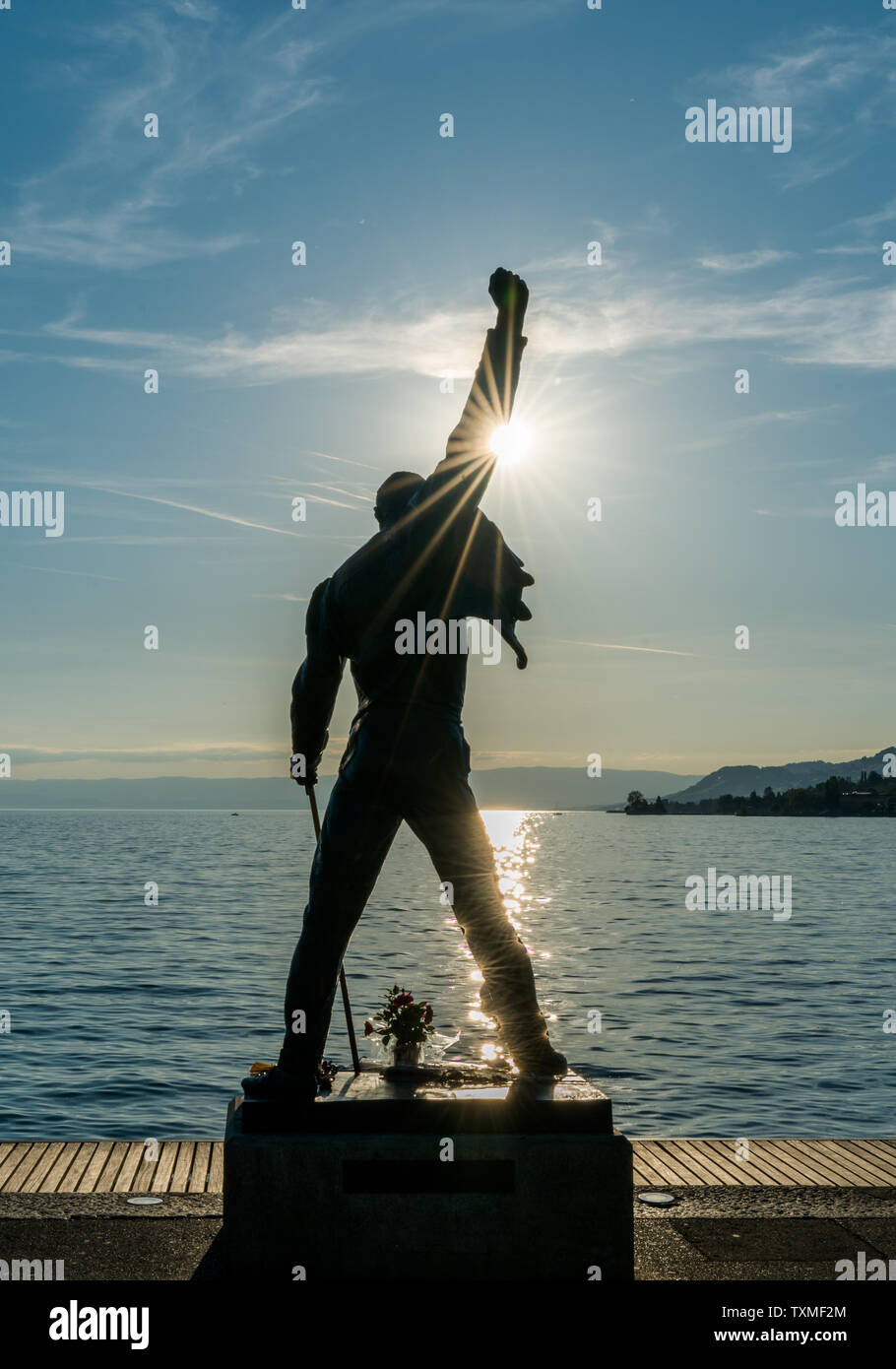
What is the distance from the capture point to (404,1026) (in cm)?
856

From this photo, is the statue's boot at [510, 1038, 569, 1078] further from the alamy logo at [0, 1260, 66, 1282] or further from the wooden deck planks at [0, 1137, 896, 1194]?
the alamy logo at [0, 1260, 66, 1282]

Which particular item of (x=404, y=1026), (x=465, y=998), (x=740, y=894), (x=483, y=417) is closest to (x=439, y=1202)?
(x=404, y=1026)

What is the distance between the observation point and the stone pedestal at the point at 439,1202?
719cm

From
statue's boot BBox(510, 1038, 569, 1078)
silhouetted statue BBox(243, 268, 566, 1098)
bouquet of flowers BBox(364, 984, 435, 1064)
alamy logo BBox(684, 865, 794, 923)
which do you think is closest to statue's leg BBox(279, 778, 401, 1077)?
silhouetted statue BBox(243, 268, 566, 1098)

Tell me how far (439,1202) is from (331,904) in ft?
5.45

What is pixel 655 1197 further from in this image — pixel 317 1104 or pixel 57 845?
pixel 57 845

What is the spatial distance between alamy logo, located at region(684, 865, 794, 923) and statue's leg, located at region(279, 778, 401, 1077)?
42.6m

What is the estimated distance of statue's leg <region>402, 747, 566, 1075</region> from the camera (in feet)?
25.3

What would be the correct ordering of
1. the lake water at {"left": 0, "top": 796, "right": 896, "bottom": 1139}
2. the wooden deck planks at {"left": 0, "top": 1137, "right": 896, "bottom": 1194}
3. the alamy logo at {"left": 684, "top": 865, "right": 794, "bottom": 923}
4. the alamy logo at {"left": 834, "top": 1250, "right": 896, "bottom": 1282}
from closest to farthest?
the alamy logo at {"left": 834, "top": 1250, "right": 896, "bottom": 1282} → the wooden deck planks at {"left": 0, "top": 1137, "right": 896, "bottom": 1194} → the lake water at {"left": 0, "top": 796, "right": 896, "bottom": 1139} → the alamy logo at {"left": 684, "top": 865, "right": 794, "bottom": 923}
